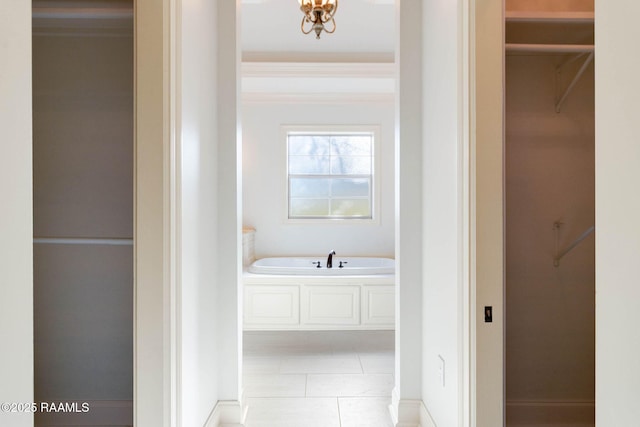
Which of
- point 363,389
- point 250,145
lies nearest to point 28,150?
point 363,389

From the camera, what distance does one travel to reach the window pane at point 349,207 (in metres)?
5.65

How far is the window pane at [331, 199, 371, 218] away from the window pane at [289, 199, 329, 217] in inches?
4.2

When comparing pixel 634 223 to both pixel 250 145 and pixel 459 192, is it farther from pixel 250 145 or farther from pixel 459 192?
pixel 250 145

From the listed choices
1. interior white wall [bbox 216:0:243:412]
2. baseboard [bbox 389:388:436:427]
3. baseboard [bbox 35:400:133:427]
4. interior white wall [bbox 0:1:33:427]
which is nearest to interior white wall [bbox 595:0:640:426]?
interior white wall [bbox 0:1:33:427]

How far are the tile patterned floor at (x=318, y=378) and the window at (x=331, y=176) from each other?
1.98m

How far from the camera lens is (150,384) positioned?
4.87 feet

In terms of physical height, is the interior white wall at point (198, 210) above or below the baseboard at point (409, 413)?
above

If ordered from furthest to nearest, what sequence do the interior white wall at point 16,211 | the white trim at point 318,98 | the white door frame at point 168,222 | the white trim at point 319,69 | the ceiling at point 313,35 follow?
1. the white trim at point 318,98
2. the white trim at point 319,69
3. the ceiling at point 313,35
4. the white door frame at point 168,222
5. the interior white wall at point 16,211

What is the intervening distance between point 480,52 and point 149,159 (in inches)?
49.3

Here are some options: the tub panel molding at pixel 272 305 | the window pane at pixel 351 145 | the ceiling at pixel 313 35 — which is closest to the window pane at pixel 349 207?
the window pane at pixel 351 145

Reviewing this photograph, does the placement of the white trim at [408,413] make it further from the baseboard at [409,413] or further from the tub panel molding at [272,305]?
the tub panel molding at [272,305]

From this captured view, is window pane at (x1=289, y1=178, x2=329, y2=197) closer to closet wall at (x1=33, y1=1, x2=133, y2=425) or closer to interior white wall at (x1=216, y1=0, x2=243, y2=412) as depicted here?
interior white wall at (x1=216, y1=0, x2=243, y2=412)

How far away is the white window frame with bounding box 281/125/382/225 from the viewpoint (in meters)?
5.51

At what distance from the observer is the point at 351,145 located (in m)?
5.64
